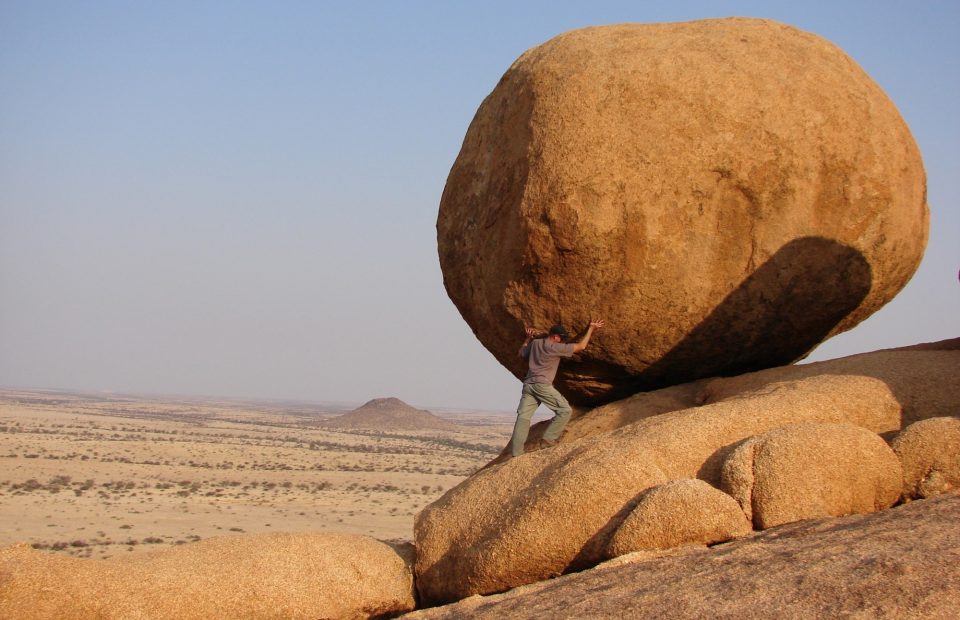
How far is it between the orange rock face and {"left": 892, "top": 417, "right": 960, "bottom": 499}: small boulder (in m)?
2.35

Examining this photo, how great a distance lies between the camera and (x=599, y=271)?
28.5ft

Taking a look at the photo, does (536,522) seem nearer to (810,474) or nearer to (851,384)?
(810,474)

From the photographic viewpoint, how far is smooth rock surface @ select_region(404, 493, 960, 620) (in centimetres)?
443

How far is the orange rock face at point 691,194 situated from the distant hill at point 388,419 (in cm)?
6615

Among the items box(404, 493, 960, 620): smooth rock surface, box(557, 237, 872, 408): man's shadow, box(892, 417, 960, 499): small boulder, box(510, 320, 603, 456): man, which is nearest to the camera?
box(404, 493, 960, 620): smooth rock surface

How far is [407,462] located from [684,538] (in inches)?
1377

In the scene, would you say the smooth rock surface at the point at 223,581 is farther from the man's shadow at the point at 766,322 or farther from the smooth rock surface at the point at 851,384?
the man's shadow at the point at 766,322

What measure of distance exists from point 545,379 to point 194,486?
72.4ft

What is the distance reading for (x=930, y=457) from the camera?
6.65 meters

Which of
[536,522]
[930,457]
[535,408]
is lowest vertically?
[536,522]

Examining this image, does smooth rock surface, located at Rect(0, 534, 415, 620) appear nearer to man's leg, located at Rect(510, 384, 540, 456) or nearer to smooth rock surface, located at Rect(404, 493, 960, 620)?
smooth rock surface, located at Rect(404, 493, 960, 620)

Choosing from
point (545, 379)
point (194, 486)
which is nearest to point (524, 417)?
point (545, 379)

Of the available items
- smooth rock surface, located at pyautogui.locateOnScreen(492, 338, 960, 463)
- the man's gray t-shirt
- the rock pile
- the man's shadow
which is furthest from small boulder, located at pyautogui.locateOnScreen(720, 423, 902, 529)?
the man's gray t-shirt

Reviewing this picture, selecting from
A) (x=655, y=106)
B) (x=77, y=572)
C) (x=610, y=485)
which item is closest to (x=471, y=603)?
(x=610, y=485)
